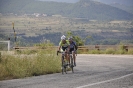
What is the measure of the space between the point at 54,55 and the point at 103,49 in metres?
26.5

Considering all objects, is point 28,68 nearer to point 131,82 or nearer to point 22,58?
point 22,58

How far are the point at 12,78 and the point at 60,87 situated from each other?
4.70m

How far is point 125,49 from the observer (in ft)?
148

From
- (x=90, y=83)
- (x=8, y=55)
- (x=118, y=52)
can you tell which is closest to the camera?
(x=90, y=83)

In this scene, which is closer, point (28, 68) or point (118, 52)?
point (28, 68)

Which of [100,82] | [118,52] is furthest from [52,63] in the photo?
[118,52]

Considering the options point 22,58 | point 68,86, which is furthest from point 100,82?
point 22,58

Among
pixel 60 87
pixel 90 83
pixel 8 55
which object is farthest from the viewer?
pixel 8 55

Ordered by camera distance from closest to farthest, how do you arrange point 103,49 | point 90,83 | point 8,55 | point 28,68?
1. point 90,83
2. point 28,68
3. point 8,55
4. point 103,49

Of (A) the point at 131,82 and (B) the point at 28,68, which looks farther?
(B) the point at 28,68

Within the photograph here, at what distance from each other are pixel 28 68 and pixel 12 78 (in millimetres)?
1853

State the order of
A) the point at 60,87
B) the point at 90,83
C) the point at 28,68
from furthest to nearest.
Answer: the point at 28,68 < the point at 90,83 < the point at 60,87

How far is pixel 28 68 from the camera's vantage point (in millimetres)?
21156

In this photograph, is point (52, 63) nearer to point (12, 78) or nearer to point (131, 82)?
point (12, 78)
